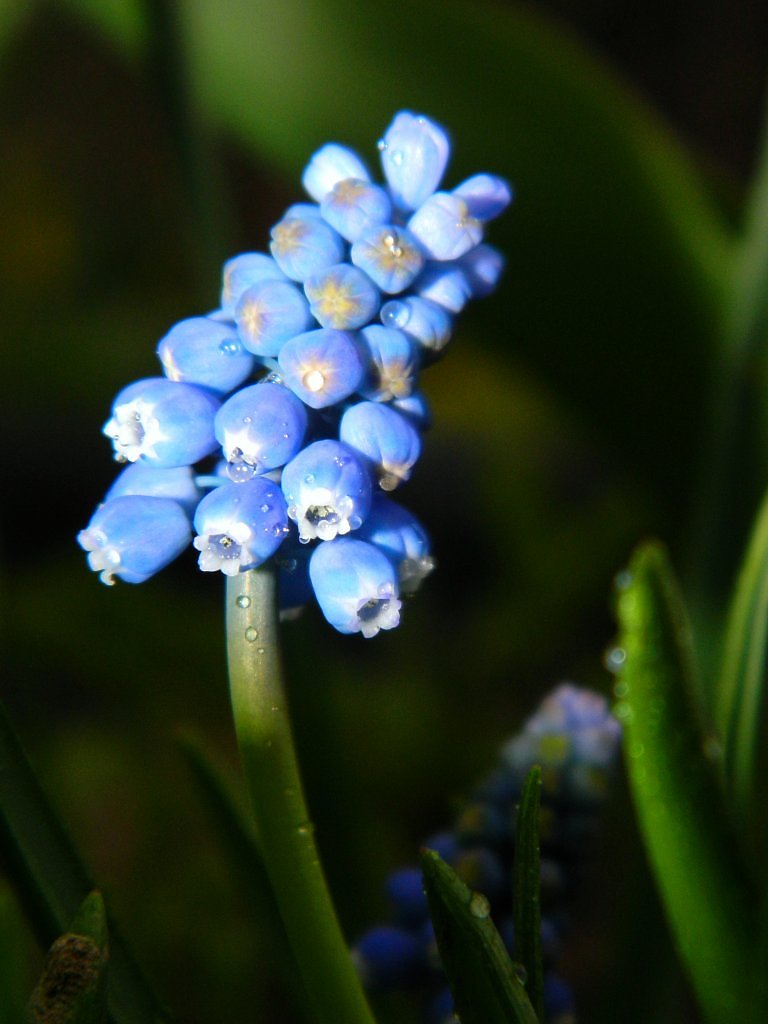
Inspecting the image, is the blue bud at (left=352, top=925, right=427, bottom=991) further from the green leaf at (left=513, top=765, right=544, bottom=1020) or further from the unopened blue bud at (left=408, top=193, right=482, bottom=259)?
the unopened blue bud at (left=408, top=193, right=482, bottom=259)

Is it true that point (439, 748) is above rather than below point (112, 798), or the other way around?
below

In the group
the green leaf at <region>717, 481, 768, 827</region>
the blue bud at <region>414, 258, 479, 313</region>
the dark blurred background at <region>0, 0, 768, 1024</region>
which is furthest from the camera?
the dark blurred background at <region>0, 0, 768, 1024</region>

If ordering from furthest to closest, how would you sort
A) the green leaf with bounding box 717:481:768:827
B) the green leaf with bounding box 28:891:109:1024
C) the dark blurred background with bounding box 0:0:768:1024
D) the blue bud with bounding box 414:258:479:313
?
the dark blurred background with bounding box 0:0:768:1024 → the green leaf with bounding box 717:481:768:827 → the blue bud with bounding box 414:258:479:313 → the green leaf with bounding box 28:891:109:1024

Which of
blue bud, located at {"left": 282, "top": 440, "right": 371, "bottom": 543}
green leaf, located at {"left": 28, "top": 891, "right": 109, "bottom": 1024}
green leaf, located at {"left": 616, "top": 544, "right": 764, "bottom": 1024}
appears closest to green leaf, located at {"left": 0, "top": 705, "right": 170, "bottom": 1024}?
green leaf, located at {"left": 28, "top": 891, "right": 109, "bottom": 1024}

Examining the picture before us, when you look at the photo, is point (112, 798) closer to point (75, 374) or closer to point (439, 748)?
point (439, 748)

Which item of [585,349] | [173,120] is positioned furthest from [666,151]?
[173,120]

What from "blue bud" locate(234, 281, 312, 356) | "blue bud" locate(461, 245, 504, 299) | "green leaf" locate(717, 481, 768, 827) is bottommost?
"green leaf" locate(717, 481, 768, 827)
